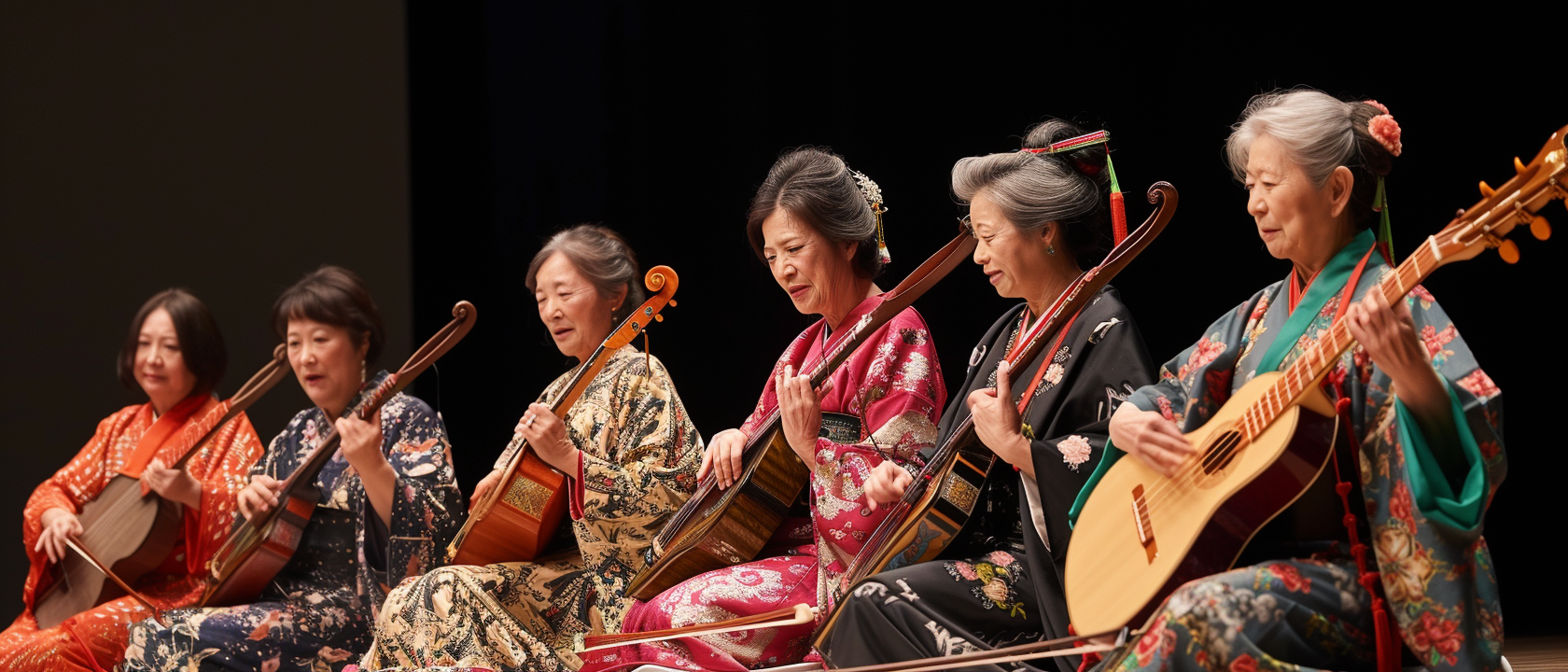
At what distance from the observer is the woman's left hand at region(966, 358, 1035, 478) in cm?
229

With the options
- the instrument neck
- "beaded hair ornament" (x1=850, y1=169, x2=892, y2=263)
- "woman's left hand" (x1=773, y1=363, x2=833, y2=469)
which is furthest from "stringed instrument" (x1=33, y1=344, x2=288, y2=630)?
the instrument neck

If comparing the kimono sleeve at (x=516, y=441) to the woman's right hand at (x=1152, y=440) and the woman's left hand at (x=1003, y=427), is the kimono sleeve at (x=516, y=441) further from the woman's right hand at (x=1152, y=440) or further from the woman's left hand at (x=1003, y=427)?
A: the woman's right hand at (x=1152, y=440)

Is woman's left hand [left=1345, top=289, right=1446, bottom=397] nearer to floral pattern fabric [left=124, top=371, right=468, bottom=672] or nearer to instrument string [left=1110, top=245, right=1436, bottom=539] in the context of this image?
instrument string [left=1110, top=245, right=1436, bottom=539]

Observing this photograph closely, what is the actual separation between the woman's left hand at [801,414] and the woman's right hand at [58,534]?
2460 mm

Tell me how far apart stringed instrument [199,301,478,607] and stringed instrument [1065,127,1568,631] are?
84.5 inches

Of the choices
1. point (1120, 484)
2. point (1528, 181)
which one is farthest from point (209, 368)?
point (1528, 181)

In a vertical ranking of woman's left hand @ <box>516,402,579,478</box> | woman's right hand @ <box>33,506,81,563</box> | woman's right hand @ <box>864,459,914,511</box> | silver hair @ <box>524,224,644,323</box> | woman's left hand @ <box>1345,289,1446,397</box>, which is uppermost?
woman's left hand @ <box>1345,289,1446,397</box>

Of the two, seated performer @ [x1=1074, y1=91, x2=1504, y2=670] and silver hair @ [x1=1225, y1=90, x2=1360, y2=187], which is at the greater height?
silver hair @ [x1=1225, y1=90, x2=1360, y2=187]

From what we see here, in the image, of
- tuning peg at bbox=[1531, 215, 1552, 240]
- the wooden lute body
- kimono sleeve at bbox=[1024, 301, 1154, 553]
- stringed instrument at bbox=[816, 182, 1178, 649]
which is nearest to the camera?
tuning peg at bbox=[1531, 215, 1552, 240]

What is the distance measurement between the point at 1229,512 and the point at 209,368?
3.64m

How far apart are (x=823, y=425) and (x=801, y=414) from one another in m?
0.08

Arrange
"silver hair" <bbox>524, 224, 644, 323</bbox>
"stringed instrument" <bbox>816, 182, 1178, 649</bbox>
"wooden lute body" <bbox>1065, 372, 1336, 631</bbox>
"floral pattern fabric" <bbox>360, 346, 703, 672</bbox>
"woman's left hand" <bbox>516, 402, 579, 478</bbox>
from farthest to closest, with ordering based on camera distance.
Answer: "silver hair" <bbox>524, 224, 644, 323</bbox>
"woman's left hand" <bbox>516, 402, 579, 478</bbox>
"floral pattern fabric" <bbox>360, 346, 703, 672</bbox>
"stringed instrument" <bbox>816, 182, 1178, 649</bbox>
"wooden lute body" <bbox>1065, 372, 1336, 631</bbox>

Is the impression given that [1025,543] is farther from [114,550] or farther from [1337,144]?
[114,550]

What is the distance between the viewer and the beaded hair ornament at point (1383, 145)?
2010 mm
